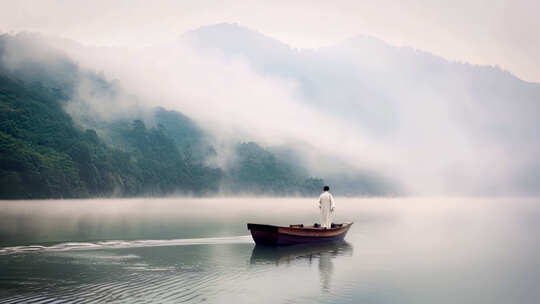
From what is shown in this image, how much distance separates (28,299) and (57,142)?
141 metres

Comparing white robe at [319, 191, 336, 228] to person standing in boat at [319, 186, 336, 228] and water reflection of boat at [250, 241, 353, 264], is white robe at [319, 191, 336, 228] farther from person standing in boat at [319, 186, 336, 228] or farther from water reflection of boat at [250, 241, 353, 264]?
water reflection of boat at [250, 241, 353, 264]

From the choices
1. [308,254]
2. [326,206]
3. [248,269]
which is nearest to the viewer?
[248,269]

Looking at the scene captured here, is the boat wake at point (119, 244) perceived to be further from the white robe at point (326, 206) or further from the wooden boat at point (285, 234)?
the white robe at point (326, 206)

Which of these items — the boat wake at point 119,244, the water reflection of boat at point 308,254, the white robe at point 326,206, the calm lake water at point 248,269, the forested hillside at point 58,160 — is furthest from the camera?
the forested hillside at point 58,160

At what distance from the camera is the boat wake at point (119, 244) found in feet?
104

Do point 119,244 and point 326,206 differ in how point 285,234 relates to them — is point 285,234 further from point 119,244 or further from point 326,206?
point 119,244

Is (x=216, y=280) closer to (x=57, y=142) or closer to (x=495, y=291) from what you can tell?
(x=495, y=291)

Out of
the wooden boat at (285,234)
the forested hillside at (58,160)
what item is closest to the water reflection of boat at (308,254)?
the wooden boat at (285,234)

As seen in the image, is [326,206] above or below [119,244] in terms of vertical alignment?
above

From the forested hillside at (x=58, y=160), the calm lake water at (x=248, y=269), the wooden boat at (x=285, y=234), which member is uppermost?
the forested hillside at (x=58, y=160)

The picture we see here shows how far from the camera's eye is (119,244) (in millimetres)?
35281

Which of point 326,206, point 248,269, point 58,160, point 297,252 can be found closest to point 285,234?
point 297,252

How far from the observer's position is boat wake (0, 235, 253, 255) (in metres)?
31.6

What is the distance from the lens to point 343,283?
78.4ft
